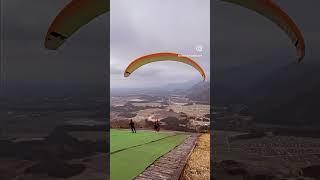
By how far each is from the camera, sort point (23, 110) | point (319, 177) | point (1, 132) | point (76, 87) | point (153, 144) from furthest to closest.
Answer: point (23, 110), point (76, 87), point (1, 132), point (153, 144), point (319, 177)

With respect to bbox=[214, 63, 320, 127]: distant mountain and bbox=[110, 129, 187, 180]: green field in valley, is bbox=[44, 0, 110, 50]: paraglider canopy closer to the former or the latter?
bbox=[110, 129, 187, 180]: green field in valley

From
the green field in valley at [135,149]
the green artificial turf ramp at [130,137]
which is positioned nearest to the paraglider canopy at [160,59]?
the green field in valley at [135,149]

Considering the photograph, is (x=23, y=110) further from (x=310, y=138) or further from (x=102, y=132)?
(x=310, y=138)

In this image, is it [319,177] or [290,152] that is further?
[290,152]

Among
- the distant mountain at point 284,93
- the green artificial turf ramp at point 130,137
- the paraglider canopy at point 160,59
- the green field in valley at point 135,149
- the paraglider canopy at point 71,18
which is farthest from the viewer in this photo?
the distant mountain at point 284,93

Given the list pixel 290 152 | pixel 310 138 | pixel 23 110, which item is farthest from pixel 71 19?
pixel 310 138

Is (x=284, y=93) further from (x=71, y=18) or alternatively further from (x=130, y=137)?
(x=71, y=18)

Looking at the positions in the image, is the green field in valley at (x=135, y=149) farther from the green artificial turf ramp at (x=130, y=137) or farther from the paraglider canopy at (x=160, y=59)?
the paraglider canopy at (x=160, y=59)

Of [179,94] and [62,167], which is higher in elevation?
[179,94]
